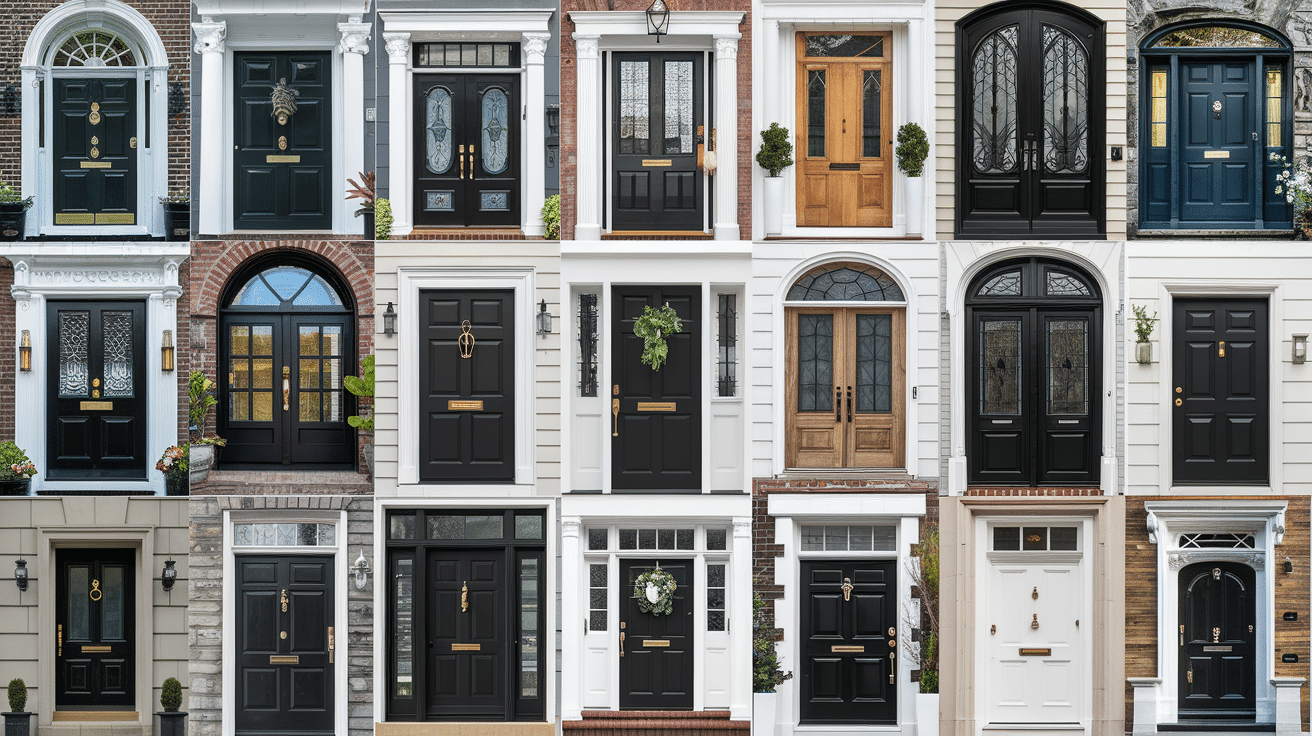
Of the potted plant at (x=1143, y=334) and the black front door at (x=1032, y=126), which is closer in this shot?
the potted plant at (x=1143, y=334)

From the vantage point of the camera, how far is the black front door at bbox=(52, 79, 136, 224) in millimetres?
11547

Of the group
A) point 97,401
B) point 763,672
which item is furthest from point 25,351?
point 763,672

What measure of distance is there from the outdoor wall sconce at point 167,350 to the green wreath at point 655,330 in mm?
4705

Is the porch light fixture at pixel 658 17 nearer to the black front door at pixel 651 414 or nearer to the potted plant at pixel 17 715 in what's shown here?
the black front door at pixel 651 414

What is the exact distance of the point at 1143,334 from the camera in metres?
11.2

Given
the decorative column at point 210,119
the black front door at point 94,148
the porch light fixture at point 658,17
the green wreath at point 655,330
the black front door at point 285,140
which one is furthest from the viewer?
the black front door at point 94,148

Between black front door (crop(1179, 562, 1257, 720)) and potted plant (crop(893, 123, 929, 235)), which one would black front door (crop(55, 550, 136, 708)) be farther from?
black front door (crop(1179, 562, 1257, 720))

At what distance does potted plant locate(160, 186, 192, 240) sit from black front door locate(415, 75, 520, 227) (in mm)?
2305

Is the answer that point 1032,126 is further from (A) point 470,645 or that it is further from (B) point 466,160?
(A) point 470,645

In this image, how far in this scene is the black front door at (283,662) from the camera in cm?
1133

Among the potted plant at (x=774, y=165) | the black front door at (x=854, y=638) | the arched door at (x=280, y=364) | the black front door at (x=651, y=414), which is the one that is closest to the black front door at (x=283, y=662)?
the arched door at (x=280, y=364)

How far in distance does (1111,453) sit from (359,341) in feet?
25.1

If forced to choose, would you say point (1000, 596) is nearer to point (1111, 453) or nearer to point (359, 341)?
point (1111, 453)

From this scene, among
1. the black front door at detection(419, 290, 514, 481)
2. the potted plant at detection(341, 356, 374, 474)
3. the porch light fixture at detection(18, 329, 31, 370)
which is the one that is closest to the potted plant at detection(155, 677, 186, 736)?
the potted plant at detection(341, 356, 374, 474)
